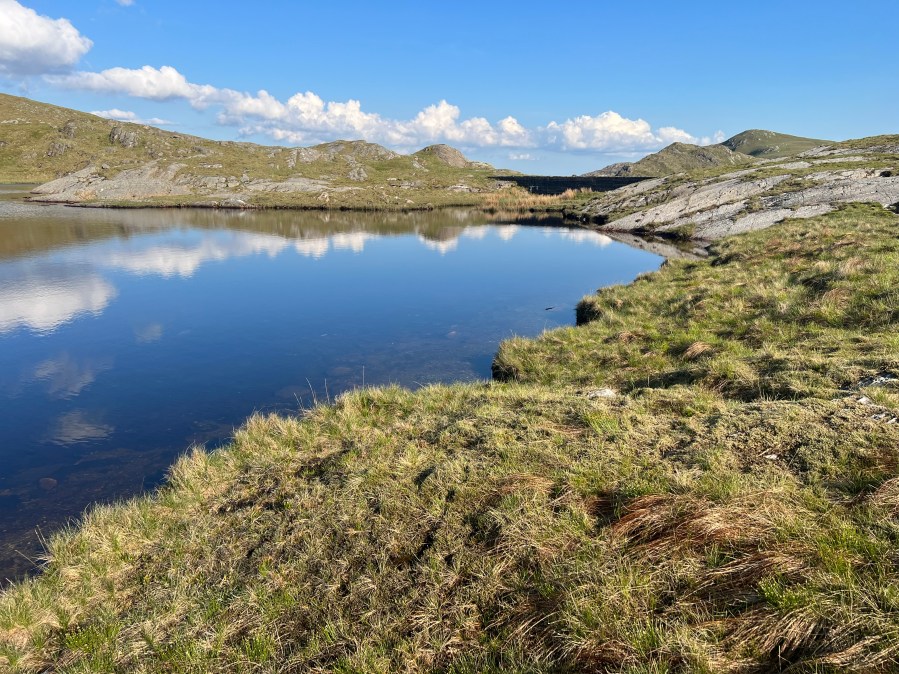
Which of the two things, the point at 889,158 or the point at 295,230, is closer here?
the point at 889,158

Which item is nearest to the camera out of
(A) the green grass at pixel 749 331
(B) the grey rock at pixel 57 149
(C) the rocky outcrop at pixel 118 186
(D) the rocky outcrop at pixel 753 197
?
(A) the green grass at pixel 749 331

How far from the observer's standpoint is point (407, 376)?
61.7ft

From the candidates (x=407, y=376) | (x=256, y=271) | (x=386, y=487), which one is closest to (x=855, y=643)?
(x=386, y=487)

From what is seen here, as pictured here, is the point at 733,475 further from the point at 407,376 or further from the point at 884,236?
the point at 884,236

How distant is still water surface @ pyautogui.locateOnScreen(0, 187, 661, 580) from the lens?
1348 centimetres

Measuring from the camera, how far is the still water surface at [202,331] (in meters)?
13.5

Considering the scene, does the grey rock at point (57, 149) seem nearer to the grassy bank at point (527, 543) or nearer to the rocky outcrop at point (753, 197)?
the rocky outcrop at point (753, 197)

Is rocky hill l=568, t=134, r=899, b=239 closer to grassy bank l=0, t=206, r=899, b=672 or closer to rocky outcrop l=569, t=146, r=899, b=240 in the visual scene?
rocky outcrop l=569, t=146, r=899, b=240

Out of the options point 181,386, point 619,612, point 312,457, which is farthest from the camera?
point 181,386

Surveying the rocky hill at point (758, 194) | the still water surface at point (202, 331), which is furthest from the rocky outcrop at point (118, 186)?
the rocky hill at point (758, 194)

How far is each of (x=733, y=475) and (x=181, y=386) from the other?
18845 millimetres

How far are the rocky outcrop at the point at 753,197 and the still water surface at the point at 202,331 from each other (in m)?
12.2

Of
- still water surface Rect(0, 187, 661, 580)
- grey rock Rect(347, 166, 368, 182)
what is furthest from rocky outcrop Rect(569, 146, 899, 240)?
grey rock Rect(347, 166, 368, 182)

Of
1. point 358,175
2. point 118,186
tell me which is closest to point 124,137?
point 118,186
